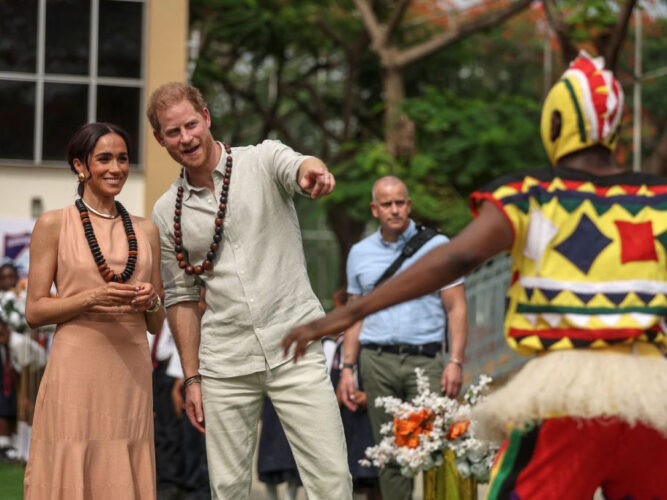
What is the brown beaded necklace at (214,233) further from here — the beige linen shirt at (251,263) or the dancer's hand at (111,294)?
the dancer's hand at (111,294)

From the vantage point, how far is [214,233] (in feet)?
19.6

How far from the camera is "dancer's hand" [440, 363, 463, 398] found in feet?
27.7

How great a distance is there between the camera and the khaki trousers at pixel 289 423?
19.4ft

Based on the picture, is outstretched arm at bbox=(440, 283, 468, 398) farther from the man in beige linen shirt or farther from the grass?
the grass

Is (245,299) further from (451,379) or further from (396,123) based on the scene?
(396,123)

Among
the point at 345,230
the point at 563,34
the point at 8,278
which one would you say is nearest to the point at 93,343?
the point at 8,278

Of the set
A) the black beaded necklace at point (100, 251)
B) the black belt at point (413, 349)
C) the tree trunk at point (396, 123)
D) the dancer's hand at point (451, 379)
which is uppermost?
the tree trunk at point (396, 123)

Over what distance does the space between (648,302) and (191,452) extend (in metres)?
7.39

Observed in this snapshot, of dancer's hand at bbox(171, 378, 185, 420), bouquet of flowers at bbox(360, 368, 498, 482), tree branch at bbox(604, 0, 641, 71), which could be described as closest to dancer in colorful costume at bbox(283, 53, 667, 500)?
bouquet of flowers at bbox(360, 368, 498, 482)

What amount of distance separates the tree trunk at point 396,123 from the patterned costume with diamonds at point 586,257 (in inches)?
683

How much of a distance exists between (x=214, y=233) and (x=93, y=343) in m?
0.74

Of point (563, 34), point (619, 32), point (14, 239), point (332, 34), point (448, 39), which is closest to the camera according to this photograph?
point (14, 239)

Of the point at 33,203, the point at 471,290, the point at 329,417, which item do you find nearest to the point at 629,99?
the point at 471,290

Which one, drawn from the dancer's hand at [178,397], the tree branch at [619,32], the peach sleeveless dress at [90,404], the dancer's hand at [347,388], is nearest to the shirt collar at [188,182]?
the peach sleeveless dress at [90,404]
